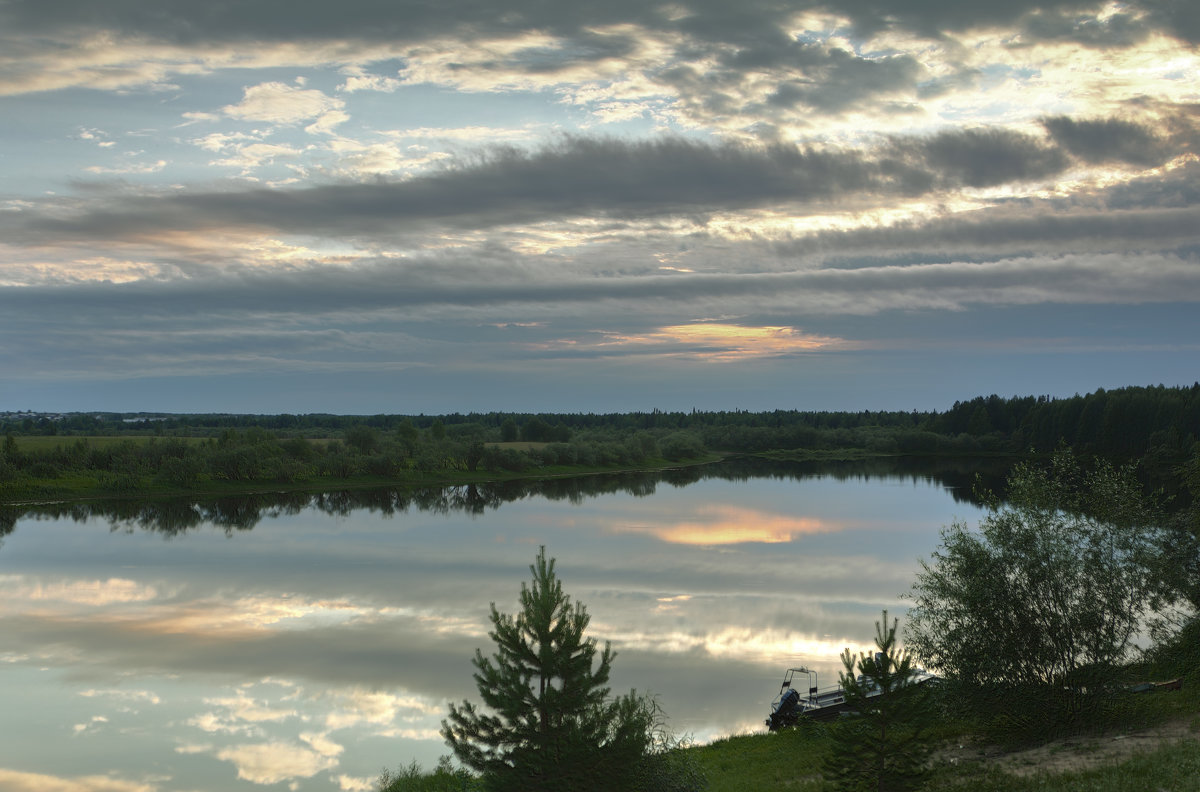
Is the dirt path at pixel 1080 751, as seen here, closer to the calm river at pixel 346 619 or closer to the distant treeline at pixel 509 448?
the calm river at pixel 346 619

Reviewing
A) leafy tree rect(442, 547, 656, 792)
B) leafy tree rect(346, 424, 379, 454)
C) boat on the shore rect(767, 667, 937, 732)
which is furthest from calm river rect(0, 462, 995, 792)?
leafy tree rect(346, 424, 379, 454)

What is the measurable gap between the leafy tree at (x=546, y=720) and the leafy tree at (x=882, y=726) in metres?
3.68

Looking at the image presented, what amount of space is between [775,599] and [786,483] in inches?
2915

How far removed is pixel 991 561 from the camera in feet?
70.2

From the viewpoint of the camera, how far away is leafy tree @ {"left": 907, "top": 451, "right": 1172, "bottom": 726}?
20.4 m

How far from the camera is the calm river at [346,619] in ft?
74.1

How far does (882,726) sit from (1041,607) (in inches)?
343

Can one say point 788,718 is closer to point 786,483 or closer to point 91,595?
point 91,595

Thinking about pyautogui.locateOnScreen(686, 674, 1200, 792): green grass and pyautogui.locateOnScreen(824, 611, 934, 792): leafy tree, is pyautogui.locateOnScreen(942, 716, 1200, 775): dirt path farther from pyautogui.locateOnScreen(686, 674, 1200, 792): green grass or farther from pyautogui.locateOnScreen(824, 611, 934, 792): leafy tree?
pyautogui.locateOnScreen(824, 611, 934, 792): leafy tree

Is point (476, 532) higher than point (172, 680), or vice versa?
point (476, 532)

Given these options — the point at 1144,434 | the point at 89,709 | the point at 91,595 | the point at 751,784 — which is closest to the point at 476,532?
the point at 91,595

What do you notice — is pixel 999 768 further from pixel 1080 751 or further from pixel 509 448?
pixel 509 448

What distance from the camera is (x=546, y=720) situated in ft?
46.8

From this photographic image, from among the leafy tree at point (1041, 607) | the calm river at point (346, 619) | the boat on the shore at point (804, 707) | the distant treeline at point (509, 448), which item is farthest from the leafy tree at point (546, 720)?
the distant treeline at point (509, 448)
